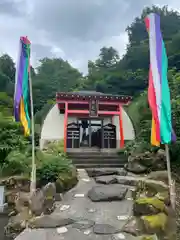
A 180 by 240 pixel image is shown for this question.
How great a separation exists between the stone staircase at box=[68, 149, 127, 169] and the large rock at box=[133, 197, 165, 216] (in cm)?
466

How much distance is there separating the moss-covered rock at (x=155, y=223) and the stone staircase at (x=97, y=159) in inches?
197

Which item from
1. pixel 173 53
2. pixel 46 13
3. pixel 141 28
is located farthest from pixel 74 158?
pixel 141 28

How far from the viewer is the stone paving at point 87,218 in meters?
3.38

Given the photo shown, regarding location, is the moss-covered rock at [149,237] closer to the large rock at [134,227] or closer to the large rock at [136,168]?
the large rock at [134,227]

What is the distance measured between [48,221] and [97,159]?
5.26 meters

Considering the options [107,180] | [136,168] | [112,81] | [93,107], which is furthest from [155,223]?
[112,81]

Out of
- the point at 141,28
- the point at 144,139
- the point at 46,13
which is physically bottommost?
the point at 144,139

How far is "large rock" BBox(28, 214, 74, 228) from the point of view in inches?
145

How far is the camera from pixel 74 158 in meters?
9.00

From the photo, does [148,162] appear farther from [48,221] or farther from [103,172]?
[48,221]

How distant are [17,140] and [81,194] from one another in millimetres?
2900

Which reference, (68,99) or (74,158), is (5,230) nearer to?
(74,158)

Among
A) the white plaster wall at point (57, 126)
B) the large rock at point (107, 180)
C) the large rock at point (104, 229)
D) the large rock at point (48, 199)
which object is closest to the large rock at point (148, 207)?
the large rock at point (104, 229)

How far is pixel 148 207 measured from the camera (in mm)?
3742
